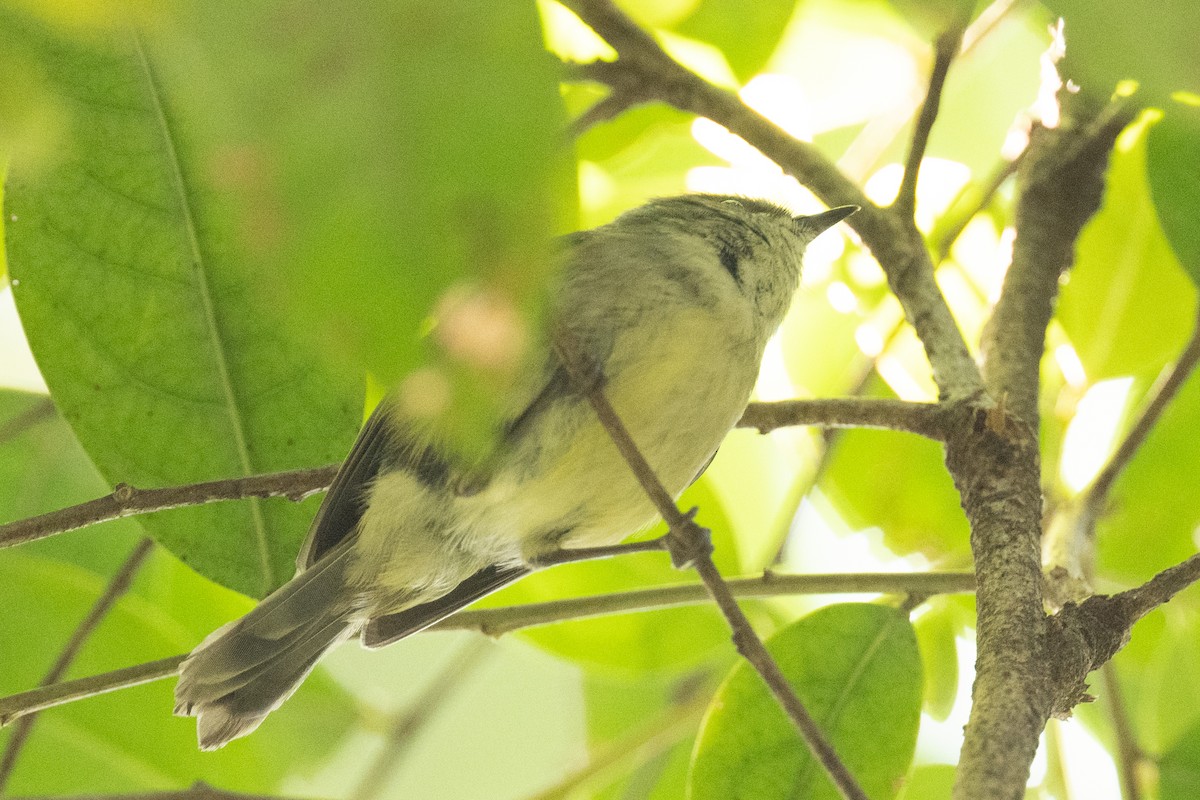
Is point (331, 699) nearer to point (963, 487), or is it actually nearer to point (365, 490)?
point (365, 490)

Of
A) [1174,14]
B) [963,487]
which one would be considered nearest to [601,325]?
[963,487]

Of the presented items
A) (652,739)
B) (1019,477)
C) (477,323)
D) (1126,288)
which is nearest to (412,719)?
(652,739)

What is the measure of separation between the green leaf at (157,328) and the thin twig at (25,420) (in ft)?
2.12

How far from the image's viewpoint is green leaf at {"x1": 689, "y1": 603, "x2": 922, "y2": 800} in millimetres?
1858

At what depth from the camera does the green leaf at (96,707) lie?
2125mm

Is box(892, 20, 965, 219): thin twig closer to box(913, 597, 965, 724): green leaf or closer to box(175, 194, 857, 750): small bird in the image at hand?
box(175, 194, 857, 750): small bird

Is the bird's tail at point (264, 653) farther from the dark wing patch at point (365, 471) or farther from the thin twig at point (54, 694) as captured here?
the thin twig at point (54, 694)

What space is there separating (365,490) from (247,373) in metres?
0.44

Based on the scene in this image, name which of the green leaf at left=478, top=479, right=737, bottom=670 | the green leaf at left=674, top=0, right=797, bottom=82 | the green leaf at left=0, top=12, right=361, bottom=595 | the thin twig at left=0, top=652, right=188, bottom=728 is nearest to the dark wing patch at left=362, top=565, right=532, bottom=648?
the green leaf at left=478, top=479, right=737, bottom=670

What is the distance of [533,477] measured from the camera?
208 centimetres

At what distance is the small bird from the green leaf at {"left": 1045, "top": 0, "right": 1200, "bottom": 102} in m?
1.20

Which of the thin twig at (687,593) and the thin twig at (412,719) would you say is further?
the thin twig at (412,719)

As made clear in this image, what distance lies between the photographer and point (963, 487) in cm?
161

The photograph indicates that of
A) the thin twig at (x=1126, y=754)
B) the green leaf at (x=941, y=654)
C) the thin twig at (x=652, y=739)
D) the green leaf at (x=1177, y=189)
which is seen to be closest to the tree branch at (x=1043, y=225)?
the green leaf at (x=1177, y=189)
